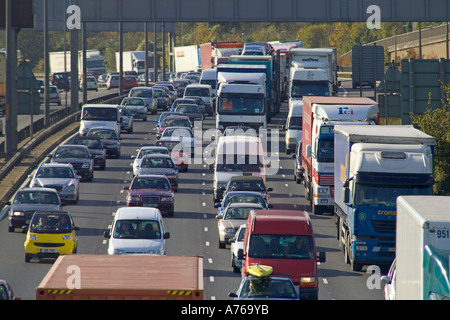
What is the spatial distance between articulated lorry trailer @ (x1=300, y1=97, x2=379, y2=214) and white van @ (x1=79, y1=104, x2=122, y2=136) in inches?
776

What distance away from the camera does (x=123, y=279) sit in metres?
16.3

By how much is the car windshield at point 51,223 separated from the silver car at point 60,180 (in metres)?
8.32

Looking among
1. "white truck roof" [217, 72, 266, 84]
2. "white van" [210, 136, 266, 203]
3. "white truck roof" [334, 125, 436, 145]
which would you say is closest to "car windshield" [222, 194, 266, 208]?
"white van" [210, 136, 266, 203]

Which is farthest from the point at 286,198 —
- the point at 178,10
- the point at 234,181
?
the point at 178,10

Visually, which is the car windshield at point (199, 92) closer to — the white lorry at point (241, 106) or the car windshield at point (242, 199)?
the white lorry at point (241, 106)

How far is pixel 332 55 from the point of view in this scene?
2559 inches

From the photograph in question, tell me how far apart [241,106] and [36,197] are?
20903mm

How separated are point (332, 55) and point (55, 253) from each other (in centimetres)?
3823

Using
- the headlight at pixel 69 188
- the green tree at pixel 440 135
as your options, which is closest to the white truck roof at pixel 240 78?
the green tree at pixel 440 135

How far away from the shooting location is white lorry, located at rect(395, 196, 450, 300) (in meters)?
15.0

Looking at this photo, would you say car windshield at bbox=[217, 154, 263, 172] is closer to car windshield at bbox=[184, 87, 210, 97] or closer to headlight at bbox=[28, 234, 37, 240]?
headlight at bbox=[28, 234, 37, 240]

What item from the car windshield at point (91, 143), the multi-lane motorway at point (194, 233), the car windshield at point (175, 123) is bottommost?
the multi-lane motorway at point (194, 233)

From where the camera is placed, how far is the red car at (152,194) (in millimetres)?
37281
